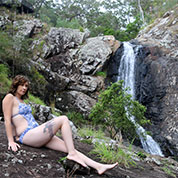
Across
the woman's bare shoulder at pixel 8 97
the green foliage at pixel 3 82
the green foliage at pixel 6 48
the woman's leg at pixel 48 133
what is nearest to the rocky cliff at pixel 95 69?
the green foliage at pixel 6 48

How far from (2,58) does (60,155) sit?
9.04m

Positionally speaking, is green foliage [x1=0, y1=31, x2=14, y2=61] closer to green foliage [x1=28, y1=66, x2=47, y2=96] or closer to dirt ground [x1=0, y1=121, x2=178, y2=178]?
green foliage [x1=28, y1=66, x2=47, y2=96]

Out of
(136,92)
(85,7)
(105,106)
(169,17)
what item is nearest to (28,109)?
(105,106)

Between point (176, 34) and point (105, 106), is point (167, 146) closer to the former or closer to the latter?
point (105, 106)

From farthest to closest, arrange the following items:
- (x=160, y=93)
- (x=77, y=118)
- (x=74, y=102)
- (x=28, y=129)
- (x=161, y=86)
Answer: (x=74, y=102), (x=161, y=86), (x=160, y=93), (x=77, y=118), (x=28, y=129)

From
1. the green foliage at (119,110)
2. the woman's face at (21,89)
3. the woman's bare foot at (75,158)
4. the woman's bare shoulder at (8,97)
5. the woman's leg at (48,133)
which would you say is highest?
the woman's face at (21,89)

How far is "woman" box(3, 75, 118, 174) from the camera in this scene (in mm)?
2459

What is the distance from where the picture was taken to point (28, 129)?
2666mm

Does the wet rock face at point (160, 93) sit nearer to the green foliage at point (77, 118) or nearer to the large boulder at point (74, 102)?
the large boulder at point (74, 102)

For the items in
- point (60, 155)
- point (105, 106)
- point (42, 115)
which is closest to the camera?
point (60, 155)

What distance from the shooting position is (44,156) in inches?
103

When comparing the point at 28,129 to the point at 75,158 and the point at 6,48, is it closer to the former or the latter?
the point at 75,158

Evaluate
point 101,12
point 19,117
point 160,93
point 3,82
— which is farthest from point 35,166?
point 101,12

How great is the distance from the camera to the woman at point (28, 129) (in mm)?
2459
